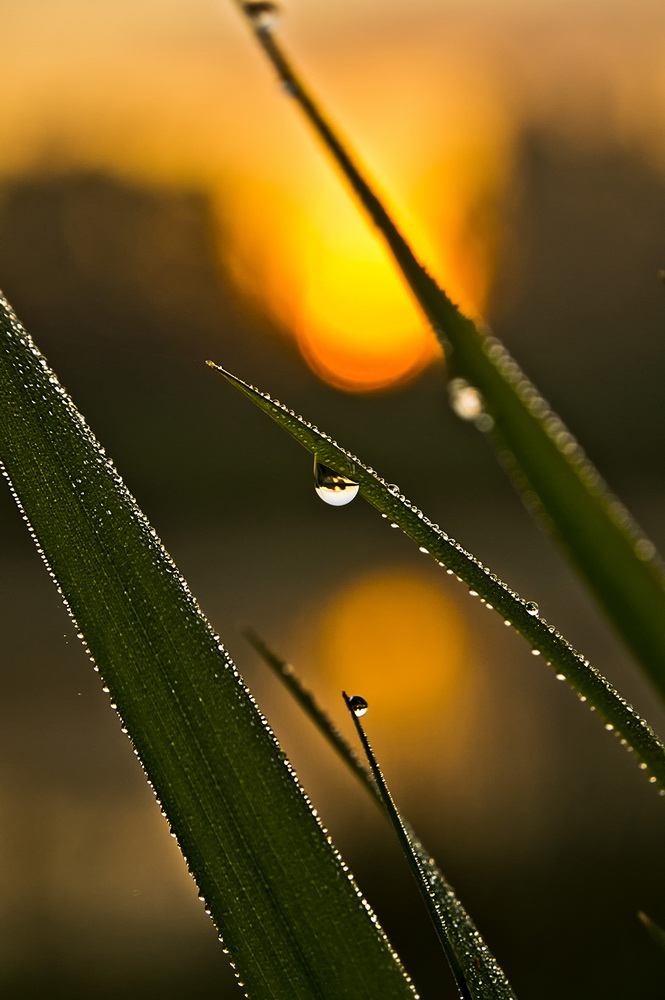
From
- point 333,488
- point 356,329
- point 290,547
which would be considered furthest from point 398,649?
point 333,488

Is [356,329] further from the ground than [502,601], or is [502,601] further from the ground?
[356,329]

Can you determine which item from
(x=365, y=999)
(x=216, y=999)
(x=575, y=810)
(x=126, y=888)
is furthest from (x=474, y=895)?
(x=365, y=999)

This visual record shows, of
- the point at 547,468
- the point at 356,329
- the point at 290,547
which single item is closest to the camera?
the point at 547,468

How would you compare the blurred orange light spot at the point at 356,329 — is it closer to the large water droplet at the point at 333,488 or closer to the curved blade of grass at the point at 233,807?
the large water droplet at the point at 333,488

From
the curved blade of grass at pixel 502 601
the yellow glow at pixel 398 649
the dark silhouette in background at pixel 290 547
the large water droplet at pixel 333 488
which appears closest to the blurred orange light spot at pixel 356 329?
the dark silhouette in background at pixel 290 547

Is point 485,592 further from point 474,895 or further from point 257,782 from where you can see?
point 474,895

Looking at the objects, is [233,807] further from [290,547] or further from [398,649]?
[290,547]
